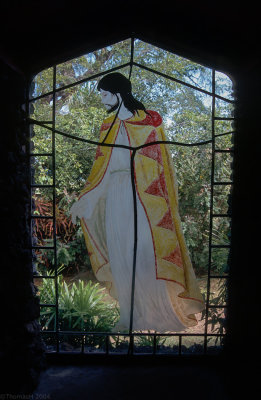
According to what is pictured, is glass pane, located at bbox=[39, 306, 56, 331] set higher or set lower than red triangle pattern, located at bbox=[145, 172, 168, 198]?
lower

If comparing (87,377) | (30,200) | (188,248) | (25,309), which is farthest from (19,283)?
(188,248)

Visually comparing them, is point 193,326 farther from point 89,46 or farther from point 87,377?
point 89,46

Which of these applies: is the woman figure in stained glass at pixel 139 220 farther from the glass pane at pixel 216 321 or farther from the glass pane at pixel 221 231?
the glass pane at pixel 221 231

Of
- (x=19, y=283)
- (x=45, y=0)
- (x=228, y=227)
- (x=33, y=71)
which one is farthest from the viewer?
(x=228, y=227)

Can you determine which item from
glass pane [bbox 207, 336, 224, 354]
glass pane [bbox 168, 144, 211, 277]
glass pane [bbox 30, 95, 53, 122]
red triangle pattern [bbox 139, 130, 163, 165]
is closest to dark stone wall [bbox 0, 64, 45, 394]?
glass pane [bbox 30, 95, 53, 122]

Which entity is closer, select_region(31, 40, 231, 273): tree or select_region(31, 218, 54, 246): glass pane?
select_region(31, 40, 231, 273): tree

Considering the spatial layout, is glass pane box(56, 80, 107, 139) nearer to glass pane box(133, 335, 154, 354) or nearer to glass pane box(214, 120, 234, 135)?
glass pane box(214, 120, 234, 135)

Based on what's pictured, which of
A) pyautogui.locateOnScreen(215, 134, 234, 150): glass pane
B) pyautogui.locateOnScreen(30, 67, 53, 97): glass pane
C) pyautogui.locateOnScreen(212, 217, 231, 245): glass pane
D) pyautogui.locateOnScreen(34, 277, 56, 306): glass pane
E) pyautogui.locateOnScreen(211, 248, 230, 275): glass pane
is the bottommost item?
pyautogui.locateOnScreen(34, 277, 56, 306): glass pane

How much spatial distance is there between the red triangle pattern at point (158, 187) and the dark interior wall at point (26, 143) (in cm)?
55

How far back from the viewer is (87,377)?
2498 mm

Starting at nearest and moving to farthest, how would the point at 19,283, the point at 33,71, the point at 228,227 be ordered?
the point at 19,283 → the point at 33,71 → the point at 228,227

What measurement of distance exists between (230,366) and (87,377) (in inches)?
43.0

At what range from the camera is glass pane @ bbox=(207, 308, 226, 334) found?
2.70 metres

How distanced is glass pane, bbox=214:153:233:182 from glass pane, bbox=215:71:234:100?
0.48 m
